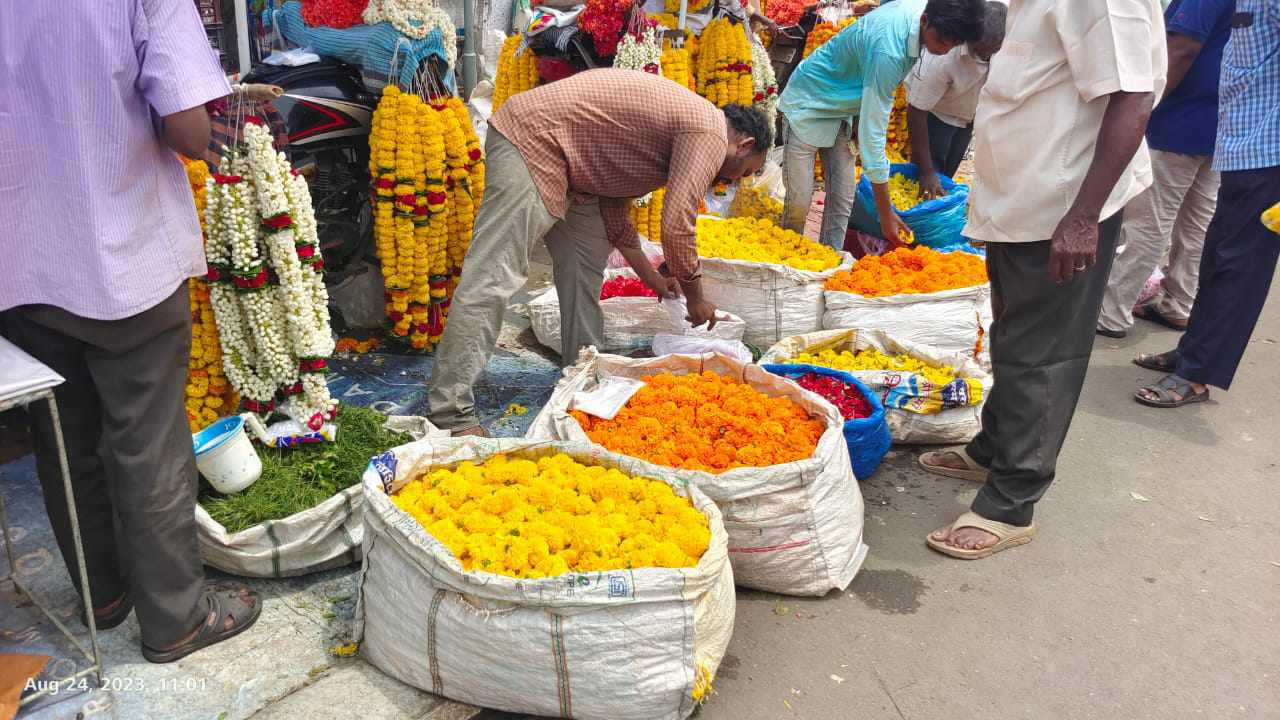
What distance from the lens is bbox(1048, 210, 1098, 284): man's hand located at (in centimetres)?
308

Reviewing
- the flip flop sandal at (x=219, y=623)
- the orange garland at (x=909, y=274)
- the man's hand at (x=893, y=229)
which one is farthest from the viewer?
the man's hand at (x=893, y=229)

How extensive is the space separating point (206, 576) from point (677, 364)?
1.95 metres

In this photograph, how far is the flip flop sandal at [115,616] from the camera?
9.06 ft

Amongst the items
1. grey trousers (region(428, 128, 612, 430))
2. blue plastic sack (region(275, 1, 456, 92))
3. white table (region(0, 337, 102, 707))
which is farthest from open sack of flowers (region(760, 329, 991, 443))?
white table (region(0, 337, 102, 707))

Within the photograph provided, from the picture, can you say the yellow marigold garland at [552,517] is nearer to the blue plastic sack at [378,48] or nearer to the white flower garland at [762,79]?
the blue plastic sack at [378,48]

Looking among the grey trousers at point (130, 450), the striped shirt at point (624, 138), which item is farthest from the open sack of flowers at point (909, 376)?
the grey trousers at point (130, 450)

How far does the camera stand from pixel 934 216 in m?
5.79

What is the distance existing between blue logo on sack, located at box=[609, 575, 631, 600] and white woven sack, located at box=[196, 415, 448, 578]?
90 cm

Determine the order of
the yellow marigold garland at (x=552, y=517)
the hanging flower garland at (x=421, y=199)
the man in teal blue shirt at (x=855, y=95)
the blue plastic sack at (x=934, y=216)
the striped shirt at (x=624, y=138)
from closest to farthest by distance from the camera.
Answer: the yellow marigold garland at (x=552, y=517)
the striped shirt at (x=624, y=138)
the hanging flower garland at (x=421, y=199)
the man in teal blue shirt at (x=855, y=95)
the blue plastic sack at (x=934, y=216)

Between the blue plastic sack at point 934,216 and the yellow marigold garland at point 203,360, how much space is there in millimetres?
3786

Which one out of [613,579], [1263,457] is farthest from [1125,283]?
[613,579]

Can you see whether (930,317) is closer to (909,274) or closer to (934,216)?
(909,274)

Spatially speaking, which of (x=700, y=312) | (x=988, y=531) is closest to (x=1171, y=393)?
(x=988, y=531)

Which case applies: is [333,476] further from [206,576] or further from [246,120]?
[246,120]
